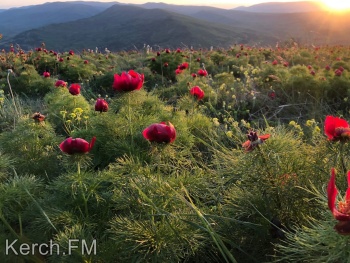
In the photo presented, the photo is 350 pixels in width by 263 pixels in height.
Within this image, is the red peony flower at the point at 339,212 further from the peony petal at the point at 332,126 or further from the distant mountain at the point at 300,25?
the distant mountain at the point at 300,25

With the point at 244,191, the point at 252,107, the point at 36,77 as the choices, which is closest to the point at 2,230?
the point at 244,191

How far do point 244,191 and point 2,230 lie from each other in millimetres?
1212

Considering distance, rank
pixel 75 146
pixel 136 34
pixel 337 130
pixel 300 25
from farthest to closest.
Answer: pixel 300 25 → pixel 136 34 → pixel 75 146 → pixel 337 130

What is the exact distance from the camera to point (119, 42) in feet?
255

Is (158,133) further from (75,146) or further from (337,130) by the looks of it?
(337,130)

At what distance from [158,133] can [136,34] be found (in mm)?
84969

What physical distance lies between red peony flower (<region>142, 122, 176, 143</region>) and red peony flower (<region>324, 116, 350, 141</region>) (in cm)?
71

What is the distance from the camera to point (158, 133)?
176cm

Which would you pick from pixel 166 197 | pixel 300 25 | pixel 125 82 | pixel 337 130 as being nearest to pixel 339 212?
pixel 337 130

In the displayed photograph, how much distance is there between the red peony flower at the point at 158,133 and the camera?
5.78ft

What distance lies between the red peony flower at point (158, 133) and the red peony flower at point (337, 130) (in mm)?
710

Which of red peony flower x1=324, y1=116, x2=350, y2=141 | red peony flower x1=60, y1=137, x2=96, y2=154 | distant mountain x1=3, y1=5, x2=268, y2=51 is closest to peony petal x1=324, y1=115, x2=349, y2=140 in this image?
red peony flower x1=324, y1=116, x2=350, y2=141

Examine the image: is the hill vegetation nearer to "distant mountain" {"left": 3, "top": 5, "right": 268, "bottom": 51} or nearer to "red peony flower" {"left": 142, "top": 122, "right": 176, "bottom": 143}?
"red peony flower" {"left": 142, "top": 122, "right": 176, "bottom": 143}

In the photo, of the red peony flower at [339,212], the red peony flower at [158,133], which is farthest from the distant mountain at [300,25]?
the red peony flower at [339,212]
